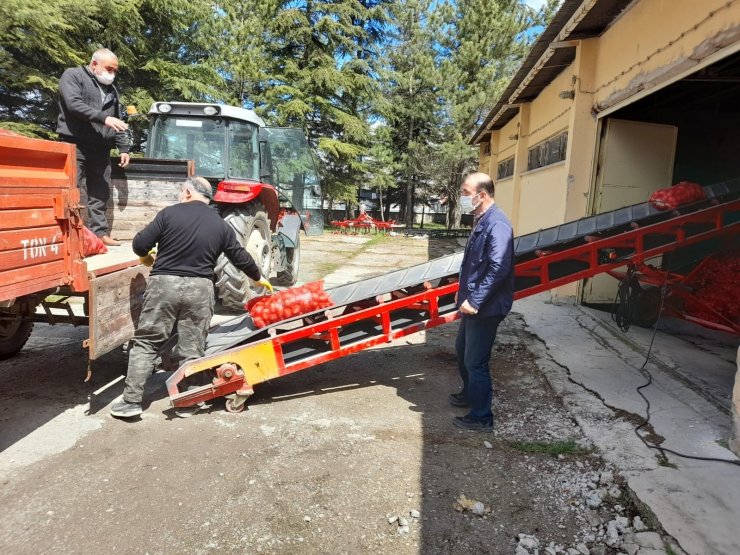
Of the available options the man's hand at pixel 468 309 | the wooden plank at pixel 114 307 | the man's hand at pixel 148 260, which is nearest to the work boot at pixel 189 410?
the wooden plank at pixel 114 307

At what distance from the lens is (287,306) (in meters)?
3.99

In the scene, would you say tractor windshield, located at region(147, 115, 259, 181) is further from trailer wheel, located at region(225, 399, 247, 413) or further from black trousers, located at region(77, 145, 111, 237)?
trailer wheel, located at region(225, 399, 247, 413)

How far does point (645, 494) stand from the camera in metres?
2.60

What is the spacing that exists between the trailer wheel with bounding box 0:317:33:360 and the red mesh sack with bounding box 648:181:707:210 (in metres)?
6.22

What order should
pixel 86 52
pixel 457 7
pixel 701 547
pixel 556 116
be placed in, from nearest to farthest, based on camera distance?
pixel 701 547
pixel 556 116
pixel 86 52
pixel 457 7

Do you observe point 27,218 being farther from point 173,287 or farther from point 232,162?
point 232,162

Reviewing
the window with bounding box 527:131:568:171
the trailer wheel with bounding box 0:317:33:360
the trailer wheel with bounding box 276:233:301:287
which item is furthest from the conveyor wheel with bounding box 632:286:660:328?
the trailer wheel with bounding box 0:317:33:360

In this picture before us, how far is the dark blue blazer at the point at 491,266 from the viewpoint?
328 centimetres

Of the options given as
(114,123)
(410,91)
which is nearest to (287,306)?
(114,123)

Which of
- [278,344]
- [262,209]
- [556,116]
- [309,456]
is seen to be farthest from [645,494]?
[556,116]

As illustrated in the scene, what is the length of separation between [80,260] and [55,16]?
15.0m

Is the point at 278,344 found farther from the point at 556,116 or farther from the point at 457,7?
the point at 457,7

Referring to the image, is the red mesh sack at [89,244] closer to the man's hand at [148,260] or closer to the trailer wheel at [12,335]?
the man's hand at [148,260]

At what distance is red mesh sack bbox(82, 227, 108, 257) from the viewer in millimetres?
3186
